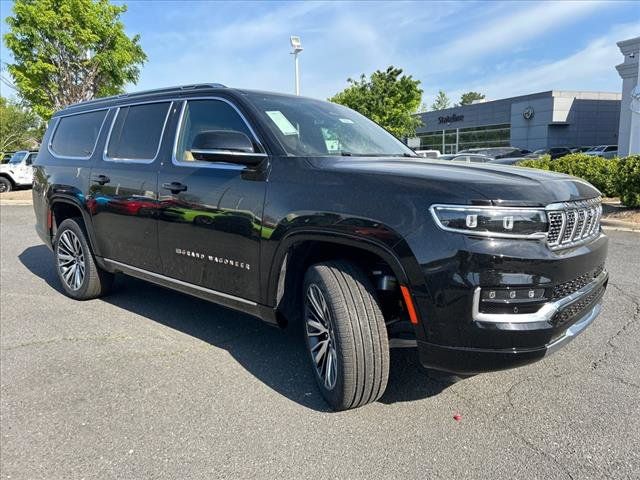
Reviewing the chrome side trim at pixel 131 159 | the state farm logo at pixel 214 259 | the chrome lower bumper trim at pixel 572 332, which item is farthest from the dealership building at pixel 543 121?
the chrome lower bumper trim at pixel 572 332

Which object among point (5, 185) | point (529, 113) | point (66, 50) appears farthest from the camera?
point (529, 113)

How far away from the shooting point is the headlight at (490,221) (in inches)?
92.1

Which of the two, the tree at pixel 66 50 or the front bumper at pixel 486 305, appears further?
the tree at pixel 66 50

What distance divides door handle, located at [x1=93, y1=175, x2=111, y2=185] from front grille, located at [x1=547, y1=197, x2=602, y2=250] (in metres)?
3.56

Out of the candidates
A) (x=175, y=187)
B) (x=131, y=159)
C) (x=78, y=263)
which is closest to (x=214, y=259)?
(x=175, y=187)

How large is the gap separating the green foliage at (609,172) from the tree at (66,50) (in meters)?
15.7

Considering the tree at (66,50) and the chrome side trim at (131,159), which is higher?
the tree at (66,50)

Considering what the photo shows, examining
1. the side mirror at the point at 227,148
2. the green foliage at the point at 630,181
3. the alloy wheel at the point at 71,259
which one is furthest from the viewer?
the green foliage at the point at 630,181

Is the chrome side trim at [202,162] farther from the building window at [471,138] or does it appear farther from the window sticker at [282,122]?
the building window at [471,138]

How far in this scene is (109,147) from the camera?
15.0 feet

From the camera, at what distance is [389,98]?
2769cm

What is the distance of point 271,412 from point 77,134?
375cm

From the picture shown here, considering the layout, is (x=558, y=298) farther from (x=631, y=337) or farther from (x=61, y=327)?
(x=61, y=327)

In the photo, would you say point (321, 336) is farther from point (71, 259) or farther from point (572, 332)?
point (71, 259)
